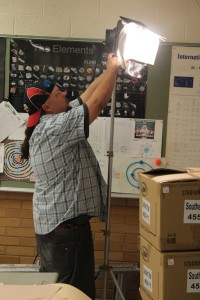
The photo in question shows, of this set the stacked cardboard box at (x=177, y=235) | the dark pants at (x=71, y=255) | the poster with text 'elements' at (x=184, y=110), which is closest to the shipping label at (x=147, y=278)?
the stacked cardboard box at (x=177, y=235)

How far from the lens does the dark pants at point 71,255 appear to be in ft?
6.35

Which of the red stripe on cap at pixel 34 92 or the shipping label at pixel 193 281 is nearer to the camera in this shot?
the shipping label at pixel 193 281

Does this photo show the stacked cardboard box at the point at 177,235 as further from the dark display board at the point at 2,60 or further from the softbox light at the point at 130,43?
the dark display board at the point at 2,60

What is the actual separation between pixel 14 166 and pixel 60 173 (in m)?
0.87

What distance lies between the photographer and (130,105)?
2.63m

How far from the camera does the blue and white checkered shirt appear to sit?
1884 millimetres

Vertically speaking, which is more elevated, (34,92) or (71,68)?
(71,68)

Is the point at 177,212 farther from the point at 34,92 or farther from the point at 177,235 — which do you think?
the point at 34,92

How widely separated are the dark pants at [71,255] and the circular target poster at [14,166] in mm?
806

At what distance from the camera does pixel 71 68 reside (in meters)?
2.64

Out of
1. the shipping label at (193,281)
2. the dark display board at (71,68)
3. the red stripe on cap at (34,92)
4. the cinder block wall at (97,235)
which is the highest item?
the dark display board at (71,68)

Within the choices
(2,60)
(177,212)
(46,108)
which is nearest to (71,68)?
(2,60)

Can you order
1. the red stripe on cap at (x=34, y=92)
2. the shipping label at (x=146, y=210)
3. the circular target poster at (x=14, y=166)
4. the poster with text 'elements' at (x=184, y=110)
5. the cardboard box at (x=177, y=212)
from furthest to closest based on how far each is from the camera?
the circular target poster at (x=14, y=166)
the poster with text 'elements' at (x=184, y=110)
the red stripe on cap at (x=34, y=92)
the shipping label at (x=146, y=210)
the cardboard box at (x=177, y=212)

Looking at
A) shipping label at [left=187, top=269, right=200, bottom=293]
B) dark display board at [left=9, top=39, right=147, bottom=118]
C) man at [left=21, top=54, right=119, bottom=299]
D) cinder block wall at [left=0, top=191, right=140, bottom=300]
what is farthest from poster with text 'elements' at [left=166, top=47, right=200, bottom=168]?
shipping label at [left=187, top=269, right=200, bottom=293]
